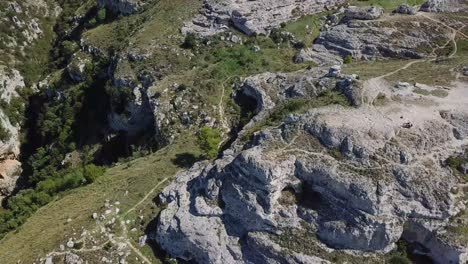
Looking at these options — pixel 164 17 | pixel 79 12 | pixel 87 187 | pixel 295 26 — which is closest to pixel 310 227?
pixel 87 187

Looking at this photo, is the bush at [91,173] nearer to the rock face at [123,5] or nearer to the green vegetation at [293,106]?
the green vegetation at [293,106]

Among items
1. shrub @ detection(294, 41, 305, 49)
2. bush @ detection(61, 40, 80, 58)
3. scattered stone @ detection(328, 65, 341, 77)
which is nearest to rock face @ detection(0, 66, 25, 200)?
bush @ detection(61, 40, 80, 58)

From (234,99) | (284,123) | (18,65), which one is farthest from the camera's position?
(18,65)

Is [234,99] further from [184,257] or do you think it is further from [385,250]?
[385,250]

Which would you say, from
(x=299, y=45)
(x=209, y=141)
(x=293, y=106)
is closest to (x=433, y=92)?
(x=293, y=106)

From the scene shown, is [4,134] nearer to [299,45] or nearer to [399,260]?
[299,45]
